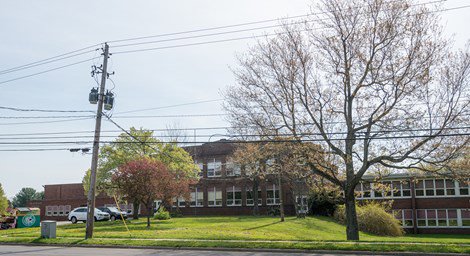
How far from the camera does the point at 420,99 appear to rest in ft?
69.1

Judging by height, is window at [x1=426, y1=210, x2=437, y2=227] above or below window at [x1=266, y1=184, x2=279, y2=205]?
below

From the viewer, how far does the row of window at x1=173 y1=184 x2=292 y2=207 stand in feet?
181

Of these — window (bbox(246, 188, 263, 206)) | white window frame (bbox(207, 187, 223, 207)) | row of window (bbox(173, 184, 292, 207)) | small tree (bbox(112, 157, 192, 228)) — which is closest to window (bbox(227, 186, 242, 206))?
row of window (bbox(173, 184, 292, 207))

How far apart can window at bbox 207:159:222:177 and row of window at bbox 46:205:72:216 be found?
21260 mm

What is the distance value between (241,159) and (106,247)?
9298mm

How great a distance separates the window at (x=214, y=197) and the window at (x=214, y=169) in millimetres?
1935

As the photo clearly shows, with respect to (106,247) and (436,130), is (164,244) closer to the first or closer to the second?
(106,247)

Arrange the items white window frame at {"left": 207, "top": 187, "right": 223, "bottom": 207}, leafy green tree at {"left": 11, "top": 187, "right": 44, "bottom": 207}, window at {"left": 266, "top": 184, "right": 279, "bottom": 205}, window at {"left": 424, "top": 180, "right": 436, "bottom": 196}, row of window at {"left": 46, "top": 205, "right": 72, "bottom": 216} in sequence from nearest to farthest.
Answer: window at {"left": 424, "top": 180, "right": 436, "bottom": 196}, window at {"left": 266, "top": 184, "right": 279, "bottom": 205}, white window frame at {"left": 207, "top": 187, "right": 223, "bottom": 207}, row of window at {"left": 46, "top": 205, "right": 72, "bottom": 216}, leafy green tree at {"left": 11, "top": 187, "right": 44, "bottom": 207}

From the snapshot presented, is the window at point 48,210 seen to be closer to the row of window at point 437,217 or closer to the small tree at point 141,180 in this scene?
the small tree at point 141,180

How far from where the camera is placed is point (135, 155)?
43.4 metres

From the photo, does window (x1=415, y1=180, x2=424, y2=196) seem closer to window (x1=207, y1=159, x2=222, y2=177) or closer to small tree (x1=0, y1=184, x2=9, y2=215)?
window (x1=207, y1=159, x2=222, y2=177)

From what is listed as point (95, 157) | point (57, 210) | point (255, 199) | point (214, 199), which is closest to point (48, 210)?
point (57, 210)

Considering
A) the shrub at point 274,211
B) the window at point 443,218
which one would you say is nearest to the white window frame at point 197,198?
the shrub at point 274,211

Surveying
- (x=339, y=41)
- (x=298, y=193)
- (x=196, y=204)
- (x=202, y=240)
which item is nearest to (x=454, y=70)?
(x=339, y=41)
